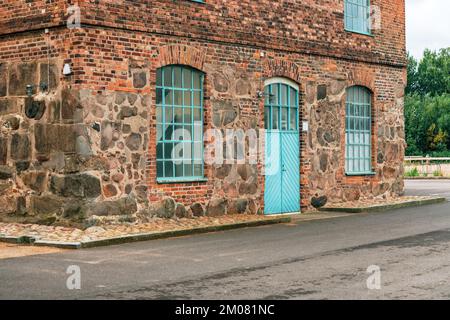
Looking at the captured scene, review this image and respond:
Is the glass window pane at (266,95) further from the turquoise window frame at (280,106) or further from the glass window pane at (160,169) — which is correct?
the glass window pane at (160,169)

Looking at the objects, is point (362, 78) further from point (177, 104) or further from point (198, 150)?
point (177, 104)

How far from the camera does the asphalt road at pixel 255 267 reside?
9.07 m

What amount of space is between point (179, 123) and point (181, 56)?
1420mm

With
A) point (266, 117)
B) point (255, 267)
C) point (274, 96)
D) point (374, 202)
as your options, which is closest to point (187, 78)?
point (266, 117)

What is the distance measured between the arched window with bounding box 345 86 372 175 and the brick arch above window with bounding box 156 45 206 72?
585 cm

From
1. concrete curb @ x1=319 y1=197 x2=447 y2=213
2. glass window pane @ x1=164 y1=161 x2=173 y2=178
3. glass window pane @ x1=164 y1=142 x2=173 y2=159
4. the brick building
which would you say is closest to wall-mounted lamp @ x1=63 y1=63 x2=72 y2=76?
the brick building

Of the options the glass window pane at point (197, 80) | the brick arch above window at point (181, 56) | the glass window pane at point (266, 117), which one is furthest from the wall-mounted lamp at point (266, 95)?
the brick arch above window at point (181, 56)

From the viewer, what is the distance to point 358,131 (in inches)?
878

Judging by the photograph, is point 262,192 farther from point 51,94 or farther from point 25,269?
point 25,269

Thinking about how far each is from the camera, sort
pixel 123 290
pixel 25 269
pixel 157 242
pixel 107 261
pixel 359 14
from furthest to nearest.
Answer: pixel 359 14
pixel 157 242
pixel 107 261
pixel 25 269
pixel 123 290

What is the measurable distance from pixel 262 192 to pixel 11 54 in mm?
6564

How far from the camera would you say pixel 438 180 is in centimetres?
3816

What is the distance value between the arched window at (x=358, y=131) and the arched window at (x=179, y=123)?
18.7ft

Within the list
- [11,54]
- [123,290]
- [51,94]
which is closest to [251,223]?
[51,94]
